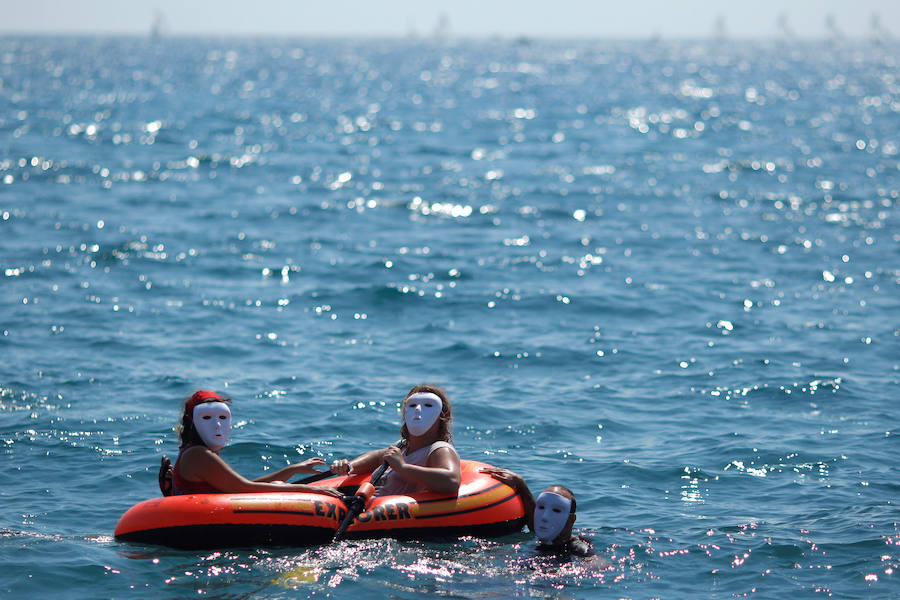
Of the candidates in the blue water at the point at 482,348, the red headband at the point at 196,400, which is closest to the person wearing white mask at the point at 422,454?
the blue water at the point at 482,348

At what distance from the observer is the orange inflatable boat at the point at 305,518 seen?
796 cm

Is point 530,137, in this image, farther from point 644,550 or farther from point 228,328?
point 644,550

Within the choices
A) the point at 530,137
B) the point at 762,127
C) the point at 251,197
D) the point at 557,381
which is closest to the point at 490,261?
the point at 557,381

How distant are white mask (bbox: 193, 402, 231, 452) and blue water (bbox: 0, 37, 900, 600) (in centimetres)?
82

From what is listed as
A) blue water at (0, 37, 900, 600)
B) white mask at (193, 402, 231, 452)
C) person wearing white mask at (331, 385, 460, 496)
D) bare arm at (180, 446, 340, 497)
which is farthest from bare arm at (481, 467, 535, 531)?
white mask at (193, 402, 231, 452)

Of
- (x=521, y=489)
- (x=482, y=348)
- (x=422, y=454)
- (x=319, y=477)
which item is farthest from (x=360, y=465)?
(x=482, y=348)

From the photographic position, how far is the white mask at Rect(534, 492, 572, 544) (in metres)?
8.09

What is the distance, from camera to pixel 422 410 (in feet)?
28.3

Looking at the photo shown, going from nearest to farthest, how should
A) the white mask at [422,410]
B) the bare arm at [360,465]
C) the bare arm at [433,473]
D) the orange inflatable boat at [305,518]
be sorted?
the orange inflatable boat at [305,518] < the bare arm at [433,473] < the white mask at [422,410] < the bare arm at [360,465]

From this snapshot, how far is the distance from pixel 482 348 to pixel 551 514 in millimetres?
6099

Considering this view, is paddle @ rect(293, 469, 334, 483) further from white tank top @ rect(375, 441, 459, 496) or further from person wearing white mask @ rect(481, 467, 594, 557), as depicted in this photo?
person wearing white mask @ rect(481, 467, 594, 557)

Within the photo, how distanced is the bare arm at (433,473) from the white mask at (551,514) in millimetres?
657

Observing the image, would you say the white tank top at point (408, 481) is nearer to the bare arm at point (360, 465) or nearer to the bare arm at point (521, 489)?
the bare arm at point (360, 465)

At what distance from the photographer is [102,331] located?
1437cm
